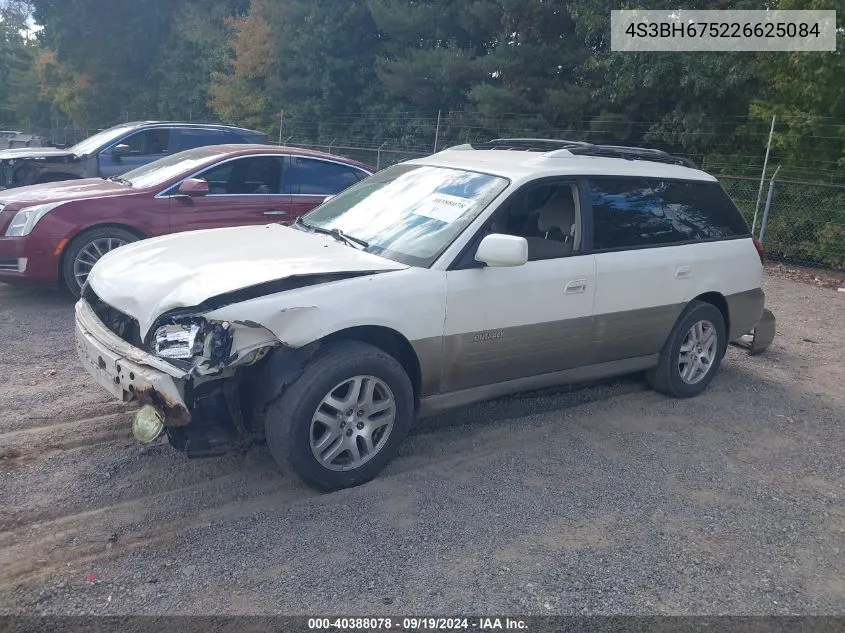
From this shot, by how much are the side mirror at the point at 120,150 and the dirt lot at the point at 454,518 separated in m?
6.07

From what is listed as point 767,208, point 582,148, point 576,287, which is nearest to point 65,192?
point 582,148

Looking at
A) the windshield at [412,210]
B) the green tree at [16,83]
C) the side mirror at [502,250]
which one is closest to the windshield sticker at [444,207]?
the windshield at [412,210]

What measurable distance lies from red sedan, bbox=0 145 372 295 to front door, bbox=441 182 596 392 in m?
3.94

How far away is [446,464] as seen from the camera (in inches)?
179

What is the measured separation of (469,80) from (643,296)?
16.7 metres

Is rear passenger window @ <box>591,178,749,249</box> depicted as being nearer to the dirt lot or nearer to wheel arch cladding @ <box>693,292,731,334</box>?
wheel arch cladding @ <box>693,292,731,334</box>

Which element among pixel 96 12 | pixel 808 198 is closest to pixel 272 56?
pixel 96 12

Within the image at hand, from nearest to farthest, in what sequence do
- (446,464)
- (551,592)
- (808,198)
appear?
(551,592)
(446,464)
(808,198)

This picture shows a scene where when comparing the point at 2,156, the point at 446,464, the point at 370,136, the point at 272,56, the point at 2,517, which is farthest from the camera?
the point at 272,56

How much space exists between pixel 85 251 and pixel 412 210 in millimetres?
3993

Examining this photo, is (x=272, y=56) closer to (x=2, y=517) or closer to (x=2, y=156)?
(x=2, y=156)

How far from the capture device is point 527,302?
4684 mm

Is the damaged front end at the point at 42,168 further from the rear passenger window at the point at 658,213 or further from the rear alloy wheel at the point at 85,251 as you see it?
the rear passenger window at the point at 658,213

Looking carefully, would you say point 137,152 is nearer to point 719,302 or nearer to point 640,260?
point 640,260
